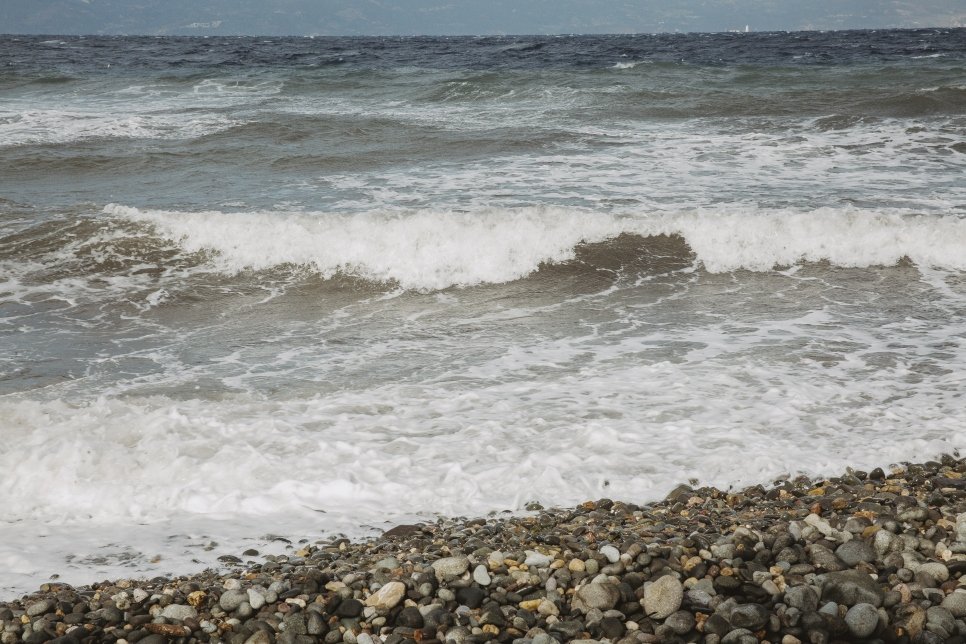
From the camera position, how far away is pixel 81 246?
10.5 meters

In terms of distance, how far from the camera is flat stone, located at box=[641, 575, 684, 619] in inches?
125

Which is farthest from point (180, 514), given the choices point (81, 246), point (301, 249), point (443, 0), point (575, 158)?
point (443, 0)

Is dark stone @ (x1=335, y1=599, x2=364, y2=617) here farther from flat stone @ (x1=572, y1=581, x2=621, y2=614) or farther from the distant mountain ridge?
the distant mountain ridge

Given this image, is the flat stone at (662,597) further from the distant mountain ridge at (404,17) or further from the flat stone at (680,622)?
the distant mountain ridge at (404,17)

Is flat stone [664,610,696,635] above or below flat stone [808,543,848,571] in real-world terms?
above

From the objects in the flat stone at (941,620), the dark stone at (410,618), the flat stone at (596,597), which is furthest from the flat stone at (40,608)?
the flat stone at (941,620)

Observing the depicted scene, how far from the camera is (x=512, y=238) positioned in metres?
10.4

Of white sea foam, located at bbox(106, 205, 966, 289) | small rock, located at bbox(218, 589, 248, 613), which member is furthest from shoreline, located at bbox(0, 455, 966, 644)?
white sea foam, located at bbox(106, 205, 966, 289)

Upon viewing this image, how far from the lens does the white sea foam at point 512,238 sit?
9.88m

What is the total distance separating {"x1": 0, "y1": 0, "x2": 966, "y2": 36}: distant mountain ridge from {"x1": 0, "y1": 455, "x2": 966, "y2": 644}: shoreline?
110 meters

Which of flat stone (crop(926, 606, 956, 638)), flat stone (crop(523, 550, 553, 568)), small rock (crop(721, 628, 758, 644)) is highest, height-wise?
small rock (crop(721, 628, 758, 644))

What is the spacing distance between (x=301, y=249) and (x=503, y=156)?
20.4 feet

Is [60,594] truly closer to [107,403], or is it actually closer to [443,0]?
[107,403]

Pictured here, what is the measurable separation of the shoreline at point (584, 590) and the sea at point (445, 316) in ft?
1.83
